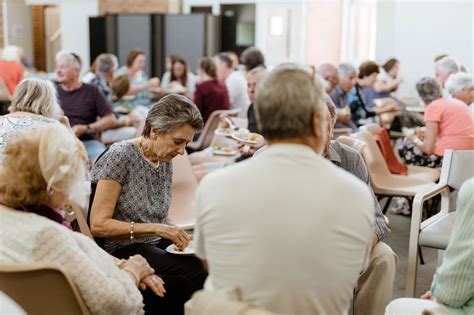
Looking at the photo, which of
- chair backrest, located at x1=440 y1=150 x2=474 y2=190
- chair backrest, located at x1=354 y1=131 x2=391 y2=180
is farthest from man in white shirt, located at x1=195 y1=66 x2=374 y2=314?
chair backrest, located at x1=354 y1=131 x2=391 y2=180

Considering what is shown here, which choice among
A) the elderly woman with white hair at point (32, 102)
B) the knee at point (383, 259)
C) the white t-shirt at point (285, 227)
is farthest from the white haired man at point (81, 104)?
the white t-shirt at point (285, 227)

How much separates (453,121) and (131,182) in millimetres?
3063

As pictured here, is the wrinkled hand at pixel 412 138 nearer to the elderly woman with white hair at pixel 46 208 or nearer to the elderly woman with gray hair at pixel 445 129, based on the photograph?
the elderly woman with gray hair at pixel 445 129

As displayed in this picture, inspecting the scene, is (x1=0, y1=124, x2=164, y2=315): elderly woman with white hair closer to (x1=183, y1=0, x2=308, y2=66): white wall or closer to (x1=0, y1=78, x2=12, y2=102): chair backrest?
(x1=0, y1=78, x2=12, y2=102): chair backrest

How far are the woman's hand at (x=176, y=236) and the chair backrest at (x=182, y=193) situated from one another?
2.92 ft

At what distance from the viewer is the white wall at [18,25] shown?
14.3 m

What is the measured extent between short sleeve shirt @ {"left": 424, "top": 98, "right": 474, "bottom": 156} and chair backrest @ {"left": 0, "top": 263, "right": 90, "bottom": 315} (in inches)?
147

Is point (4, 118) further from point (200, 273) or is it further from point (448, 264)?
point (448, 264)

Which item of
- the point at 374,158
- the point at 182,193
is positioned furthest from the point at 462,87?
the point at 182,193

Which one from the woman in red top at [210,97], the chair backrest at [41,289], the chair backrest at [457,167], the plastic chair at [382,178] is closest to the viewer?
the chair backrest at [41,289]

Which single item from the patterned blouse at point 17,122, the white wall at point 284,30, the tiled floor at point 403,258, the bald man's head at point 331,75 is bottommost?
the tiled floor at point 403,258

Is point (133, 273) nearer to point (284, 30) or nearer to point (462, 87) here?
point (462, 87)

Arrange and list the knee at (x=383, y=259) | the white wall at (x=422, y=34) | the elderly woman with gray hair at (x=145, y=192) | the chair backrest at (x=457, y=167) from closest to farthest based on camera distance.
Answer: the elderly woman with gray hair at (x=145, y=192) < the knee at (x=383, y=259) < the chair backrest at (x=457, y=167) < the white wall at (x=422, y=34)

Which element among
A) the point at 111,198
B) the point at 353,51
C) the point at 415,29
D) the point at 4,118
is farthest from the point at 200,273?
the point at 353,51
